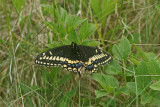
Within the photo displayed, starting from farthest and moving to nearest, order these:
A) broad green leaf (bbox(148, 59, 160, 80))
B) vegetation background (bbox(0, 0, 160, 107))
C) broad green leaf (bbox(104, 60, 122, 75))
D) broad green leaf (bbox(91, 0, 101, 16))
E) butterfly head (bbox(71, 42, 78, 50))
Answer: broad green leaf (bbox(91, 0, 101, 16)), butterfly head (bbox(71, 42, 78, 50)), broad green leaf (bbox(104, 60, 122, 75)), vegetation background (bbox(0, 0, 160, 107)), broad green leaf (bbox(148, 59, 160, 80))

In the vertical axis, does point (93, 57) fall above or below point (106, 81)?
above

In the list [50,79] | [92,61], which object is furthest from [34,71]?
[92,61]

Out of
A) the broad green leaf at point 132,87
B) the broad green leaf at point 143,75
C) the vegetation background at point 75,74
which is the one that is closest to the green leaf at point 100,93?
the vegetation background at point 75,74

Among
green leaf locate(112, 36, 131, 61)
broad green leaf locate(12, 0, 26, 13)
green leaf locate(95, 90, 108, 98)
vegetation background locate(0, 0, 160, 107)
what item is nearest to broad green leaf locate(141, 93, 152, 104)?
vegetation background locate(0, 0, 160, 107)

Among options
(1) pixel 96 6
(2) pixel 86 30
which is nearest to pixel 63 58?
(2) pixel 86 30

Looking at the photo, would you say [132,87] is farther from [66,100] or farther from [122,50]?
[66,100]

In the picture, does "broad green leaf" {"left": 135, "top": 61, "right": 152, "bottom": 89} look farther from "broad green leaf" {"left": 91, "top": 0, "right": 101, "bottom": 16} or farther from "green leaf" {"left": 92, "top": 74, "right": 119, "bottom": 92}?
"broad green leaf" {"left": 91, "top": 0, "right": 101, "bottom": 16}

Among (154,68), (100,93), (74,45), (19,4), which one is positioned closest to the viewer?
(154,68)
